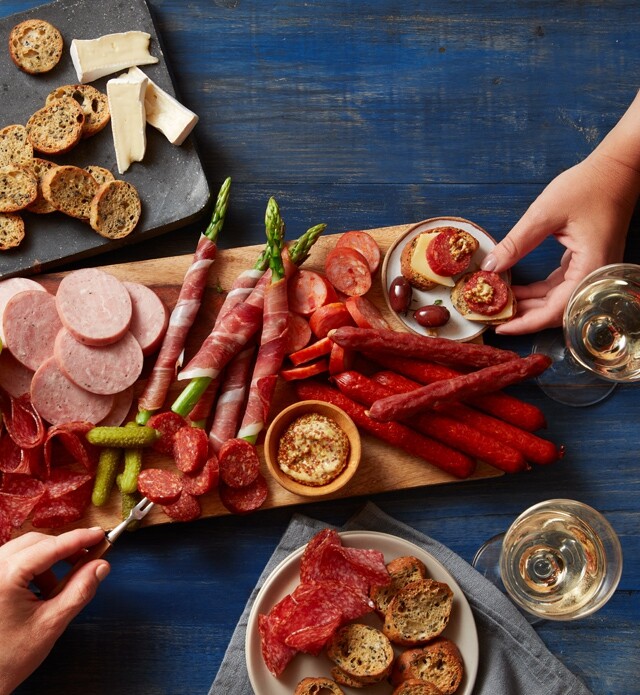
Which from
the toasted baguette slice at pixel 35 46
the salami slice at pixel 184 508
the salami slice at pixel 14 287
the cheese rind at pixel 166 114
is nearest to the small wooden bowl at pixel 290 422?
the salami slice at pixel 184 508

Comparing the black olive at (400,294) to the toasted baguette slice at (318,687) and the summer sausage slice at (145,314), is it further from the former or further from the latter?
the toasted baguette slice at (318,687)

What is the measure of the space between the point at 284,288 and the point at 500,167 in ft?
3.47

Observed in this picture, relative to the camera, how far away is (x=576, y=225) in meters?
2.73

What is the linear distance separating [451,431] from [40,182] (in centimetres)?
180

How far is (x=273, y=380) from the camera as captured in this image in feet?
8.93

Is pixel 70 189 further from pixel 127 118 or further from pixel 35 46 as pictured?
pixel 35 46

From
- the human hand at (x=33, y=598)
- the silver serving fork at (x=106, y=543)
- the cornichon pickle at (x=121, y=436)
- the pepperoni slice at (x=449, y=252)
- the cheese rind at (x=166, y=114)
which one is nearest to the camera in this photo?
the human hand at (x=33, y=598)

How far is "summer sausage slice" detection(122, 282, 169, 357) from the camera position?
2783 millimetres

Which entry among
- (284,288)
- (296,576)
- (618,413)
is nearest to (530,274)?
(618,413)

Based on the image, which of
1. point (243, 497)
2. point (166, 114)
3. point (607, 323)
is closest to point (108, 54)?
point (166, 114)

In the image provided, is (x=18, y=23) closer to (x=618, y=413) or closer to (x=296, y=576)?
(x=296, y=576)

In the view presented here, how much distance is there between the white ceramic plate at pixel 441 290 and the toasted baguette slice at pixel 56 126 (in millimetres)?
1278

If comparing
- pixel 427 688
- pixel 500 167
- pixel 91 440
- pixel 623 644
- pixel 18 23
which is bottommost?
pixel 623 644

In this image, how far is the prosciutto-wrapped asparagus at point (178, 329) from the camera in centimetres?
274
